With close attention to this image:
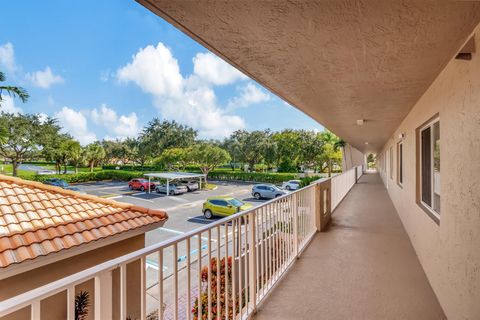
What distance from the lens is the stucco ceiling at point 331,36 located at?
4.28ft

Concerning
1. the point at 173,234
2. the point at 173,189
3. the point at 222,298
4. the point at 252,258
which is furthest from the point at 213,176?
the point at 252,258

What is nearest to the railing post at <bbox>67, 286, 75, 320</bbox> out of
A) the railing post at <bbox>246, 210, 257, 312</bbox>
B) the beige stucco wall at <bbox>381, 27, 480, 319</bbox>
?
the railing post at <bbox>246, 210, 257, 312</bbox>

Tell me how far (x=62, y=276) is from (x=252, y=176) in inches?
1099

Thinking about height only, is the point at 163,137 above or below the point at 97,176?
above

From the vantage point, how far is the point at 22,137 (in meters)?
24.0

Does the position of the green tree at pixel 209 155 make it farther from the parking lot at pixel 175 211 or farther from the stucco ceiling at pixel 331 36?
the stucco ceiling at pixel 331 36

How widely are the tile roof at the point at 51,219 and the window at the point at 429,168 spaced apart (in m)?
3.97

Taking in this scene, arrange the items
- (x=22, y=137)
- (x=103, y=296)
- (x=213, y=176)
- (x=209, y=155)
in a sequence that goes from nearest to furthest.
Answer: (x=103, y=296) → (x=22, y=137) → (x=209, y=155) → (x=213, y=176)

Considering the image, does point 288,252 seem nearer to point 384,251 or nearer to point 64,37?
point 384,251

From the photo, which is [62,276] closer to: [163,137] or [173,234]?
[173,234]

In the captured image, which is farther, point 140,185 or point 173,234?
point 140,185

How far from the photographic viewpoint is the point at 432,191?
2881 millimetres

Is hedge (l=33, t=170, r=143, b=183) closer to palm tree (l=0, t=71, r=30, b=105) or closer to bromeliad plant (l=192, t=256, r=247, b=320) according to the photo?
palm tree (l=0, t=71, r=30, b=105)

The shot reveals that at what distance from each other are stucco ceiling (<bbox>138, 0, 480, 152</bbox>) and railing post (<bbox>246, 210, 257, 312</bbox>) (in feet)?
4.24
